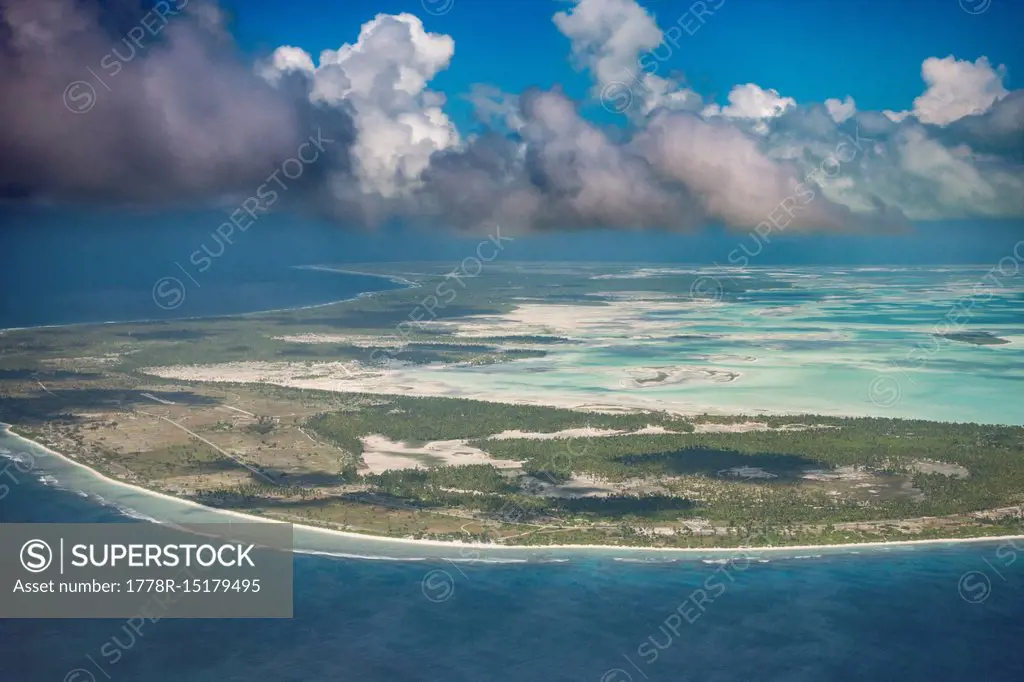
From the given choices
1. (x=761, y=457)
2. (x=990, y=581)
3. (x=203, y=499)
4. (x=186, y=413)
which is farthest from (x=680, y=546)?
(x=186, y=413)

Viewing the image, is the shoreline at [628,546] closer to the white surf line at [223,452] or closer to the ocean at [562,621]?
the ocean at [562,621]

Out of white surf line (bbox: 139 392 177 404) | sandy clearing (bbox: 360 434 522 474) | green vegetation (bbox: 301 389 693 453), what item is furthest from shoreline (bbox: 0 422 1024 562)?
white surf line (bbox: 139 392 177 404)

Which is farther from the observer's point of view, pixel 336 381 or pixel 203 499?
pixel 336 381

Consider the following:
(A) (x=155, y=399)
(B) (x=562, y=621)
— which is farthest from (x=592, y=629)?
(A) (x=155, y=399)

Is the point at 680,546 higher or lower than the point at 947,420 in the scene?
lower

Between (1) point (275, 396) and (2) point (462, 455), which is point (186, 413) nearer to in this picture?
(1) point (275, 396)

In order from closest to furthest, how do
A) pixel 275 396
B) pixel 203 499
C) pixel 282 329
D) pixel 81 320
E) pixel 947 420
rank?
pixel 203 499
pixel 947 420
pixel 275 396
pixel 282 329
pixel 81 320
